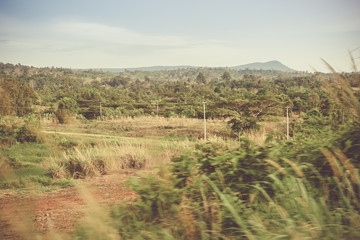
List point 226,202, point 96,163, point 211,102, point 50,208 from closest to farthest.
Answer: point 226,202 < point 50,208 < point 96,163 < point 211,102

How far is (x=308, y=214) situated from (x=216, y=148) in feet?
4.45

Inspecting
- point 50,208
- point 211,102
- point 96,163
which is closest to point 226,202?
point 50,208

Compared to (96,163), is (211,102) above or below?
above

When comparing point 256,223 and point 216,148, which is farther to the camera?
point 216,148

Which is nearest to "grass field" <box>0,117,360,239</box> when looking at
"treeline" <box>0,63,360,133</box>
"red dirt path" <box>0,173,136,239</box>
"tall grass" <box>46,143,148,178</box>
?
"red dirt path" <box>0,173,136,239</box>

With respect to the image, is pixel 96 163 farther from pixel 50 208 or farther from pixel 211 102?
pixel 211 102

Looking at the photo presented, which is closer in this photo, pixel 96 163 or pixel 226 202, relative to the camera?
pixel 226 202

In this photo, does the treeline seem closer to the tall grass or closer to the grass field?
the grass field

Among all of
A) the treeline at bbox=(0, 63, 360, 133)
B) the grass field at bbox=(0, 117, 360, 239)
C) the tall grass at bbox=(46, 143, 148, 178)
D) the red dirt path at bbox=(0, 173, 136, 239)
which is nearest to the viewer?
the grass field at bbox=(0, 117, 360, 239)

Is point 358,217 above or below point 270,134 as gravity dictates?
below

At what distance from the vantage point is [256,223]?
2115mm

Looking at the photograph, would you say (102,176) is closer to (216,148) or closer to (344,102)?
(216,148)

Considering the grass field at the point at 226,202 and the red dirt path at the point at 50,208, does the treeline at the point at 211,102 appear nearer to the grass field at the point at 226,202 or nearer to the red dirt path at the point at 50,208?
the grass field at the point at 226,202

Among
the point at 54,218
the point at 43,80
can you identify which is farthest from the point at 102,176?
the point at 43,80
